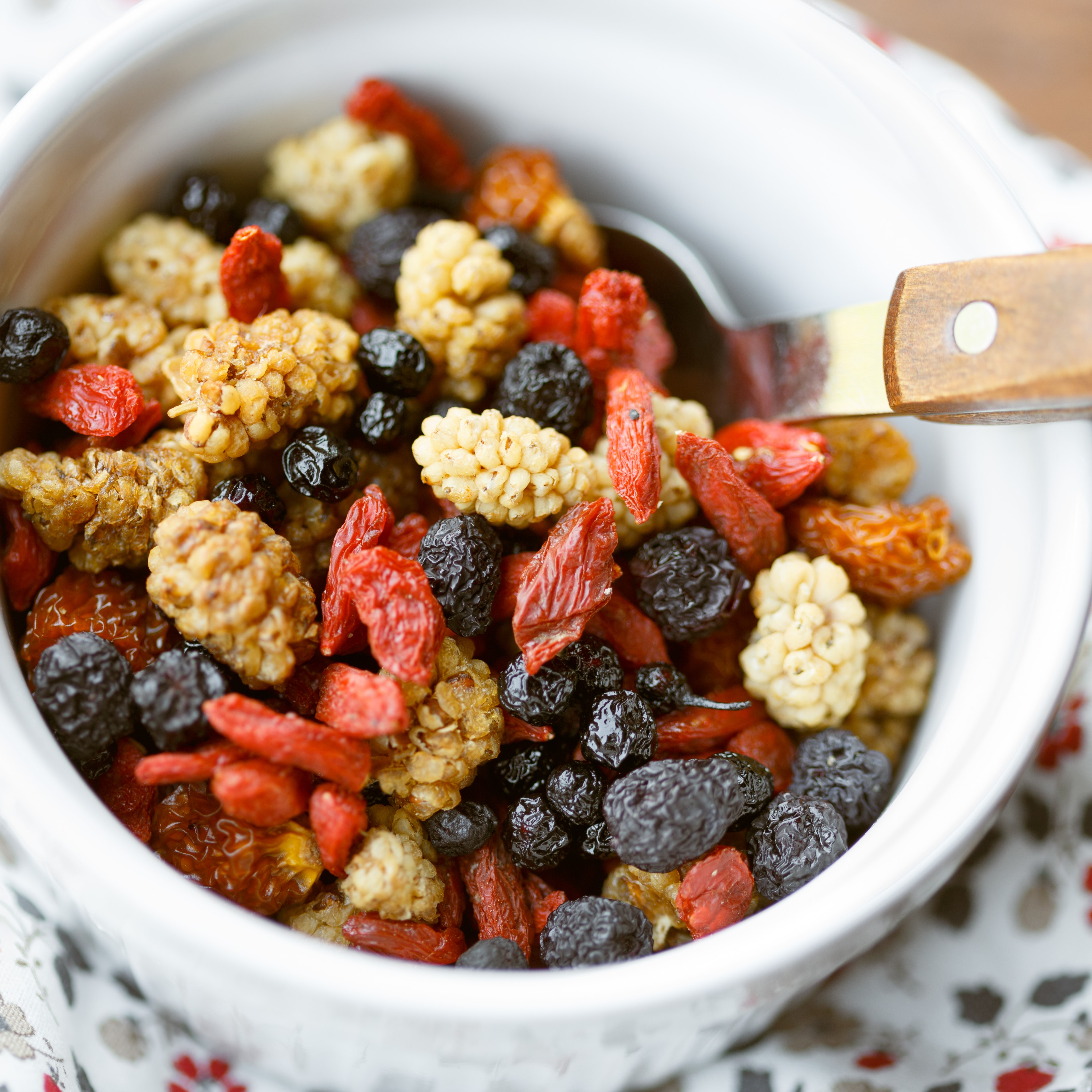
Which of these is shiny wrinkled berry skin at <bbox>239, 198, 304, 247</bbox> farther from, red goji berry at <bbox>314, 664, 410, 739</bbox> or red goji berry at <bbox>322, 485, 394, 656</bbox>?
red goji berry at <bbox>314, 664, 410, 739</bbox>

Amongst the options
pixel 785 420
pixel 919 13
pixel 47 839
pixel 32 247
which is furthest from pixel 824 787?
pixel 919 13

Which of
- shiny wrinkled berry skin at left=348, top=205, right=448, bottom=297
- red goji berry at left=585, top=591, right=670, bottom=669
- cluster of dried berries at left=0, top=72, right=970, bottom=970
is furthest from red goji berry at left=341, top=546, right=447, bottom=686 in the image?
shiny wrinkled berry skin at left=348, top=205, right=448, bottom=297

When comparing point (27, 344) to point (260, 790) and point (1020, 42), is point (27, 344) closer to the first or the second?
point (260, 790)

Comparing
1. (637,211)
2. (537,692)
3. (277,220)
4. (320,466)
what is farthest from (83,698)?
(637,211)

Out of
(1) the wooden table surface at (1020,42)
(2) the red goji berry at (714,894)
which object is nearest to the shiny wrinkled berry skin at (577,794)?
(2) the red goji berry at (714,894)

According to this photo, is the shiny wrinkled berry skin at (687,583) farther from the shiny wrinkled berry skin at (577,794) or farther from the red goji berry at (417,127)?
the red goji berry at (417,127)

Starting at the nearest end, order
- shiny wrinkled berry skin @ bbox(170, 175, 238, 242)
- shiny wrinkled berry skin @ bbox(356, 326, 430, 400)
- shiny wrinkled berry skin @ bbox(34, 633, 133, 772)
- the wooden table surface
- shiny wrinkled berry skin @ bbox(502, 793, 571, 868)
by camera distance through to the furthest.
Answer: shiny wrinkled berry skin @ bbox(34, 633, 133, 772)
shiny wrinkled berry skin @ bbox(502, 793, 571, 868)
shiny wrinkled berry skin @ bbox(356, 326, 430, 400)
shiny wrinkled berry skin @ bbox(170, 175, 238, 242)
the wooden table surface
